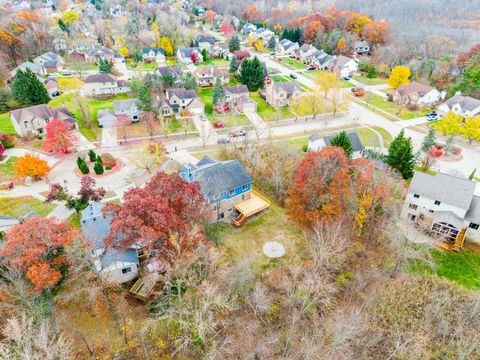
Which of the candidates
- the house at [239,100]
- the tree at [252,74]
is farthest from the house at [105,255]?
the tree at [252,74]

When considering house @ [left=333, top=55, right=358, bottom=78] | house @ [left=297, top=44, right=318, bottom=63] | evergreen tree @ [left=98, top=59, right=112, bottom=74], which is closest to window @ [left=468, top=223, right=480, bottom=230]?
house @ [left=333, top=55, right=358, bottom=78]

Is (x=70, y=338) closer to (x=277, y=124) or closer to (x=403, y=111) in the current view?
(x=277, y=124)

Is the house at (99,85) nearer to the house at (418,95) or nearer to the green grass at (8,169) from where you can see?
the green grass at (8,169)

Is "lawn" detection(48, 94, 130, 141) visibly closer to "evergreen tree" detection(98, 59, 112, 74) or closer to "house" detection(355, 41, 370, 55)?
"evergreen tree" detection(98, 59, 112, 74)

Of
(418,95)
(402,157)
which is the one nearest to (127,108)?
(402,157)

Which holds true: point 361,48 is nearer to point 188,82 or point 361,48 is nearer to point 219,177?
point 188,82
